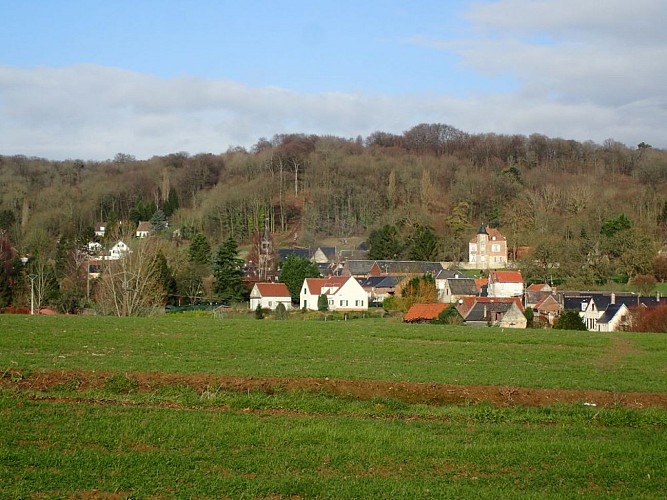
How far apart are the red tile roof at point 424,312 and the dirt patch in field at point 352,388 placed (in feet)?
125

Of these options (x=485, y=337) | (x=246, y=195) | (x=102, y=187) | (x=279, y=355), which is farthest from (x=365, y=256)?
(x=279, y=355)

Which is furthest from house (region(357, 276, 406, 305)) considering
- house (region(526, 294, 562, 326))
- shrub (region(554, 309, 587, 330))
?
shrub (region(554, 309, 587, 330))

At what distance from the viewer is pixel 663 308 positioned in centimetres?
4634

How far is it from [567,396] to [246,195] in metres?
105

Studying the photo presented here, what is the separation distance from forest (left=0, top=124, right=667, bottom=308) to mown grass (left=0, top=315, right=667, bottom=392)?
37351 mm

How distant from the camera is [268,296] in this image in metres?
74.2

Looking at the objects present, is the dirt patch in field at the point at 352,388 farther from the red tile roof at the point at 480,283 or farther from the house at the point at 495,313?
the red tile roof at the point at 480,283

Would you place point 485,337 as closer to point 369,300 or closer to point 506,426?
point 506,426

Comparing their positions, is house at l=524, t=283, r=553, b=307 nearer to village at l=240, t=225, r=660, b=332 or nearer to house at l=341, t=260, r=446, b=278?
village at l=240, t=225, r=660, b=332

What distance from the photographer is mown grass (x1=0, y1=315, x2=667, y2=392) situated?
17.8 metres

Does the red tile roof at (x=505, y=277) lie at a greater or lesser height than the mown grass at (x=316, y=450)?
greater

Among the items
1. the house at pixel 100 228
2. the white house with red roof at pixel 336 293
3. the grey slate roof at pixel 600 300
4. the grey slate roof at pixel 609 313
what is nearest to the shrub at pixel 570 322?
the grey slate roof at pixel 609 313

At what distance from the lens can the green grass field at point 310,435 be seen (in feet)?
30.6

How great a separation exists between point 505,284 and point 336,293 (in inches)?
666
